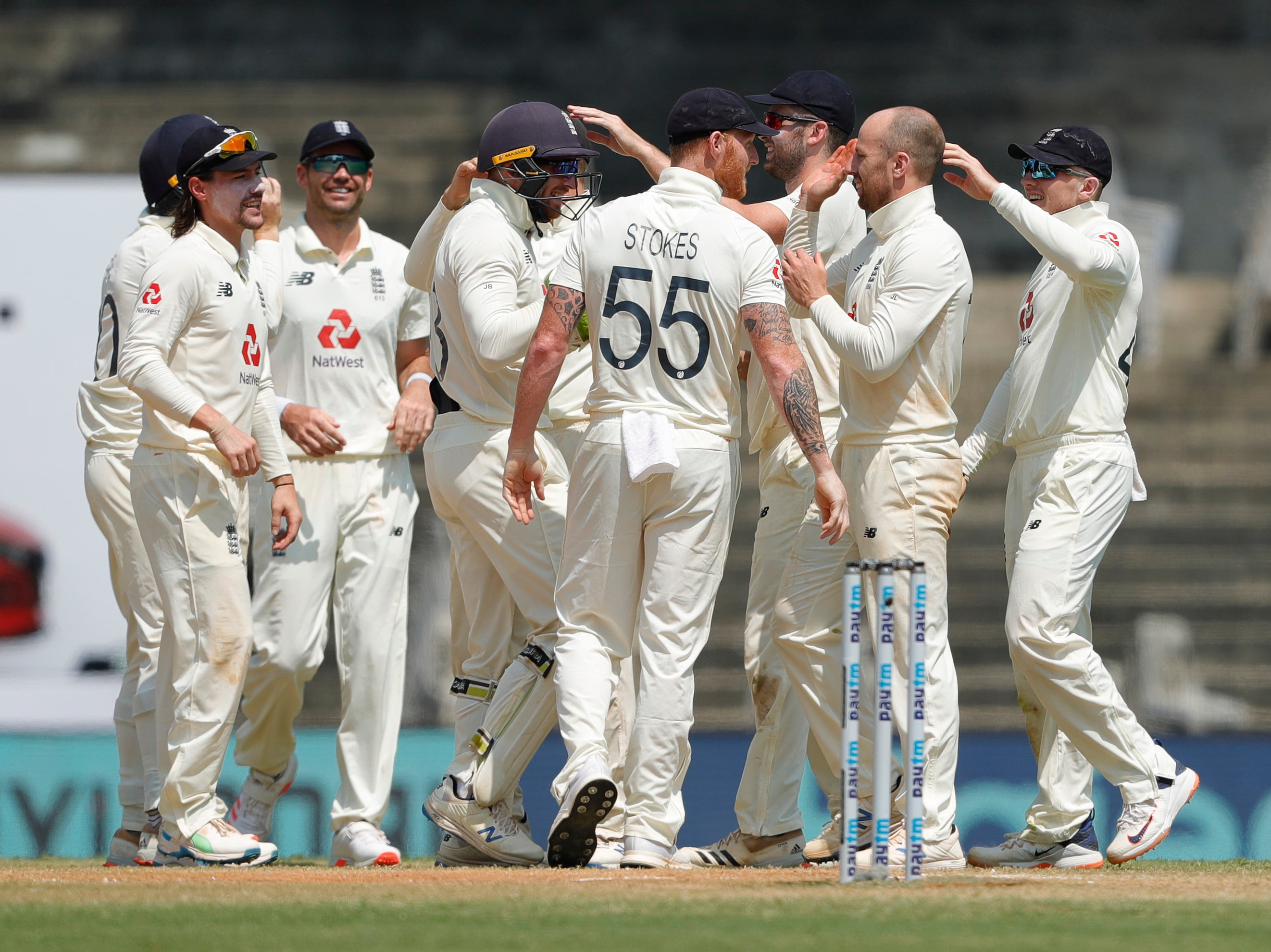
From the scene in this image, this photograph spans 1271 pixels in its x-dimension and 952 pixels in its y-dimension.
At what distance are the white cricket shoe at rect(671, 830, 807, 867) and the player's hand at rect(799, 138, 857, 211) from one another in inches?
75.7

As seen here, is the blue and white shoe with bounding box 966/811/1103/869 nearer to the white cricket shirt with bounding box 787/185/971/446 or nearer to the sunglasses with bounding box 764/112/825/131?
the white cricket shirt with bounding box 787/185/971/446

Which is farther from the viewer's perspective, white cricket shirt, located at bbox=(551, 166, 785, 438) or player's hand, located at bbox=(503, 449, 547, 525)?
player's hand, located at bbox=(503, 449, 547, 525)

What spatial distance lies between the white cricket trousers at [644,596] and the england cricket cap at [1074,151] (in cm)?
143

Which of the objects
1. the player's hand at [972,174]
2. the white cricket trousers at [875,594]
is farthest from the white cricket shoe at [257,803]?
the player's hand at [972,174]

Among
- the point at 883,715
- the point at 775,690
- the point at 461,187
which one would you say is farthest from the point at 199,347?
the point at 883,715

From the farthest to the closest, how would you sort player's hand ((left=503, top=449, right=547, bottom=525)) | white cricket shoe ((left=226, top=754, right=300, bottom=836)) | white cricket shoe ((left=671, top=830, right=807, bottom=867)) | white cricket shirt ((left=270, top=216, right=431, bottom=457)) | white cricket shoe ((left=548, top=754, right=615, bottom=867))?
white cricket shirt ((left=270, top=216, right=431, bottom=457)) → white cricket shoe ((left=226, top=754, right=300, bottom=836)) → white cricket shoe ((left=671, top=830, right=807, bottom=867)) → player's hand ((left=503, top=449, right=547, bottom=525)) → white cricket shoe ((left=548, top=754, right=615, bottom=867))

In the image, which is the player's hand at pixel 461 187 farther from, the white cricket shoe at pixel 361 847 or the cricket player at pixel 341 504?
the white cricket shoe at pixel 361 847

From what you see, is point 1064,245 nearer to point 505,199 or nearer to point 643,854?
point 505,199

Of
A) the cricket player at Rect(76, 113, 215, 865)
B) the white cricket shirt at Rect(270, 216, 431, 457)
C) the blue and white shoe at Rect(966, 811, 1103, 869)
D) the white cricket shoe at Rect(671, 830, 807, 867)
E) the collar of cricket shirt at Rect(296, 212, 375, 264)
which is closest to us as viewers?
the blue and white shoe at Rect(966, 811, 1103, 869)

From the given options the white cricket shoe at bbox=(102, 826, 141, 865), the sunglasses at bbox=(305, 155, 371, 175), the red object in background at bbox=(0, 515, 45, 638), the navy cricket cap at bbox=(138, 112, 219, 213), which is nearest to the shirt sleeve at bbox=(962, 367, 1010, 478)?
the sunglasses at bbox=(305, 155, 371, 175)

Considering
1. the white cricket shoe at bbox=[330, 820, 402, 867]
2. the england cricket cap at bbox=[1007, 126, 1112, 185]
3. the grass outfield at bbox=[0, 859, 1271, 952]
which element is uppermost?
the england cricket cap at bbox=[1007, 126, 1112, 185]

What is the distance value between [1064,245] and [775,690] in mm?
1601

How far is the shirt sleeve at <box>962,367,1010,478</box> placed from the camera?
5359mm

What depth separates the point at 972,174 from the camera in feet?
15.9
